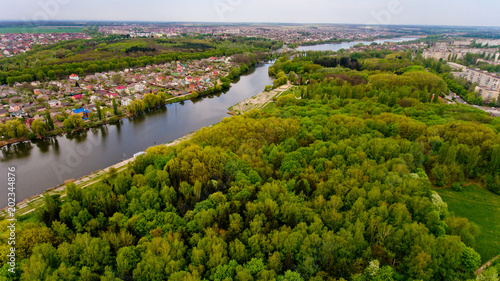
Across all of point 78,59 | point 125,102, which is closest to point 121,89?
point 125,102

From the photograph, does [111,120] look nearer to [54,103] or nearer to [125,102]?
[125,102]

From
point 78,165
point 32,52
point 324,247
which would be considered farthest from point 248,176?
point 32,52

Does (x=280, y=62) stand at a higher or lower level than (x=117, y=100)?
higher

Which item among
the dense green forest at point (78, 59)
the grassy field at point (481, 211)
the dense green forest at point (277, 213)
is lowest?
the grassy field at point (481, 211)

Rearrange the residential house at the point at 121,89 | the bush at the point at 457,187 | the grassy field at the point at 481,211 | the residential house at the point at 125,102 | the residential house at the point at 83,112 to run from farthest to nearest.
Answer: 1. the residential house at the point at 121,89
2. the residential house at the point at 125,102
3. the residential house at the point at 83,112
4. the bush at the point at 457,187
5. the grassy field at the point at 481,211

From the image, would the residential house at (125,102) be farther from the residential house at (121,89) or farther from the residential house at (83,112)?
the residential house at (121,89)

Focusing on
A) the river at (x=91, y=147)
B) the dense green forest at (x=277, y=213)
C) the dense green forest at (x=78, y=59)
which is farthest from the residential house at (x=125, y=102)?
the dense green forest at (x=78, y=59)

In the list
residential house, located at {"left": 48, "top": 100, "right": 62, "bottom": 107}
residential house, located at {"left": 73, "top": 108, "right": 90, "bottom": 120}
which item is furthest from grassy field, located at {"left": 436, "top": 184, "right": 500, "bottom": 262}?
residential house, located at {"left": 48, "top": 100, "right": 62, "bottom": 107}

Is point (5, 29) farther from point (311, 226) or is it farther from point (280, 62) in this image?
point (311, 226)
